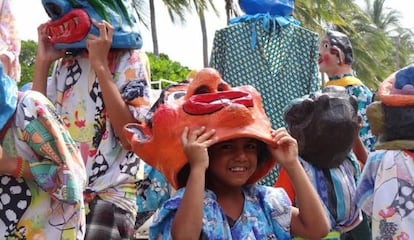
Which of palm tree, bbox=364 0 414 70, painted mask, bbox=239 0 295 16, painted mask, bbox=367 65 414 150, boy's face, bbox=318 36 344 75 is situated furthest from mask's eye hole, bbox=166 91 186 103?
palm tree, bbox=364 0 414 70

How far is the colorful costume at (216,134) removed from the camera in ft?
9.60

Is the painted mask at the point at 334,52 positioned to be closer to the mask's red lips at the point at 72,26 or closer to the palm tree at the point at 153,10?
the mask's red lips at the point at 72,26

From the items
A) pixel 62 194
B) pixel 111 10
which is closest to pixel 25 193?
pixel 62 194

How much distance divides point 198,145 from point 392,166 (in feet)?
4.71

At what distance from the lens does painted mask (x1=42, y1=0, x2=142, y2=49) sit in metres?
3.64

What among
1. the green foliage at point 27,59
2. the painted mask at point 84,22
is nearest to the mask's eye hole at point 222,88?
the painted mask at point 84,22

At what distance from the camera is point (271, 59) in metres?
4.88

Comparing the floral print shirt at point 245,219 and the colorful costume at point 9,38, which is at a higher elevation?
the colorful costume at point 9,38

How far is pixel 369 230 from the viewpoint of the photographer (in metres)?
4.83

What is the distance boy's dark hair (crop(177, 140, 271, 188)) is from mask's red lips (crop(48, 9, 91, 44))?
912 mm

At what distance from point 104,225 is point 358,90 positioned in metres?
2.87

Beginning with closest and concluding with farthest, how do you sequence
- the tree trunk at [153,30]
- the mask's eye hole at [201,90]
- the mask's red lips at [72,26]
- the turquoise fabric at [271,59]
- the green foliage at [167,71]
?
the mask's eye hole at [201,90] < the mask's red lips at [72,26] < the turquoise fabric at [271,59] < the green foliage at [167,71] < the tree trunk at [153,30]

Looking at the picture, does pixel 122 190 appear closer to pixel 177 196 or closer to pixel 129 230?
pixel 129 230

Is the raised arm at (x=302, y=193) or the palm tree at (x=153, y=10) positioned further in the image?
the palm tree at (x=153, y=10)
